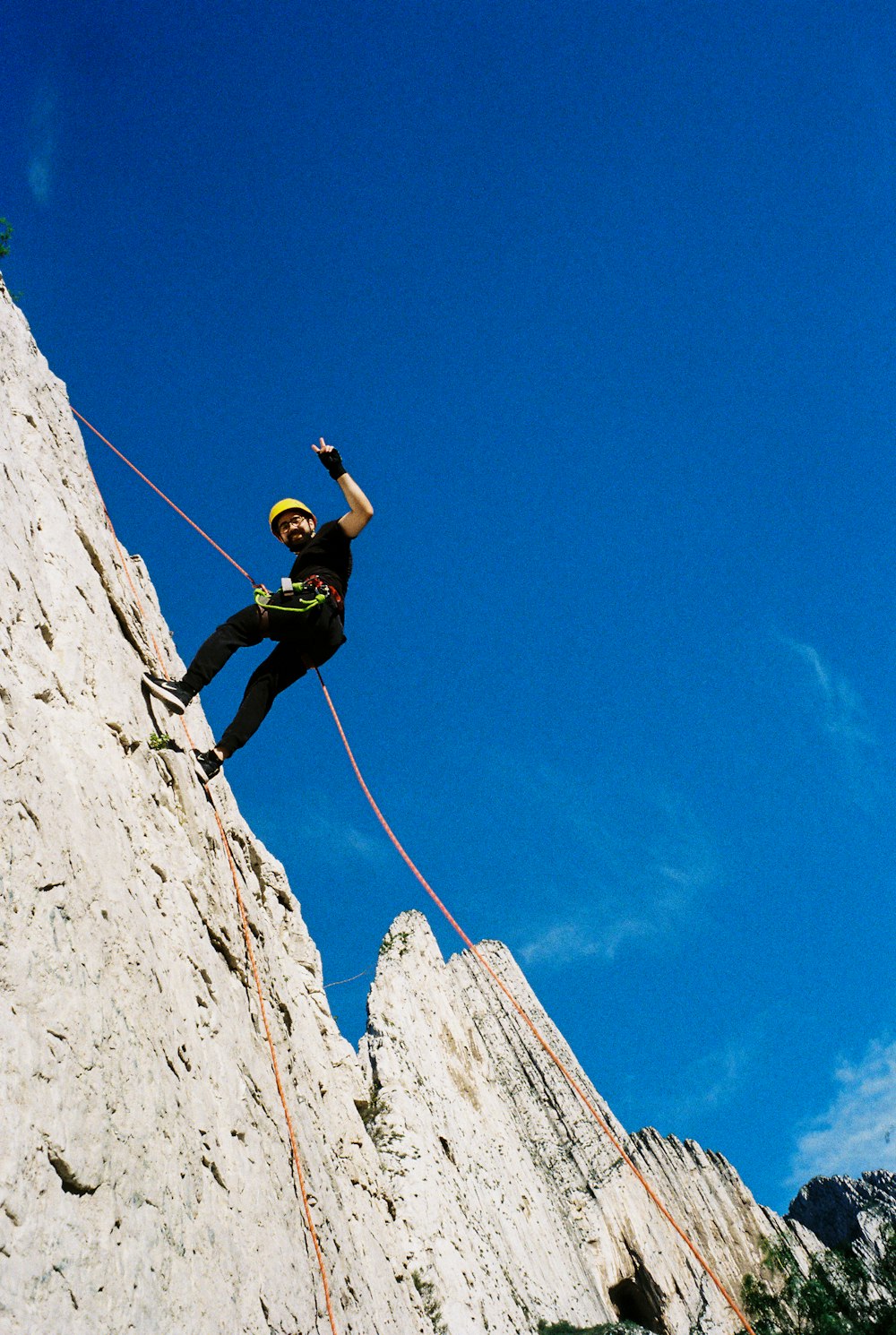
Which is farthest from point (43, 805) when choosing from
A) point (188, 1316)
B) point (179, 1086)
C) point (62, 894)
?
point (188, 1316)

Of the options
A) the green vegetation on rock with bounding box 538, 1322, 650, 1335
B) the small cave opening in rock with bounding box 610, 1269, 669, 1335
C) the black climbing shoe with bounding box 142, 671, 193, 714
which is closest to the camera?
the black climbing shoe with bounding box 142, 671, 193, 714

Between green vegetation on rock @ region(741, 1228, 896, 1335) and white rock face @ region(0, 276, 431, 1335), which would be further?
green vegetation on rock @ region(741, 1228, 896, 1335)

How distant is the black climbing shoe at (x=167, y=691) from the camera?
5988 mm

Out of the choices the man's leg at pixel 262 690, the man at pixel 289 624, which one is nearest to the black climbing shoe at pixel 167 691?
the man at pixel 289 624

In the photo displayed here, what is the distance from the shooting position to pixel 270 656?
710 centimetres

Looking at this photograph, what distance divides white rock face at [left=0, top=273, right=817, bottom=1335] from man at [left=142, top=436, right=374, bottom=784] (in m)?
0.39

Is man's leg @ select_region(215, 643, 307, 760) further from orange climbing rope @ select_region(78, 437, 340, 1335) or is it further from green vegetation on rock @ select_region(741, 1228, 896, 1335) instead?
green vegetation on rock @ select_region(741, 1228, 896, 1335)

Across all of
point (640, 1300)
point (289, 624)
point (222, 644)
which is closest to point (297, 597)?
point (289, 624)

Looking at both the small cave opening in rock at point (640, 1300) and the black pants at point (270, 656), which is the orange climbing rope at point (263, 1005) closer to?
the black pants at point (270, 656)

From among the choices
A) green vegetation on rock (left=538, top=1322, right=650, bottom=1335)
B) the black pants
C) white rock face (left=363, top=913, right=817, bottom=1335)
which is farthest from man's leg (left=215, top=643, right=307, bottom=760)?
green vegetation on rock (left=538, top=1322, right=650, bottom=1335)

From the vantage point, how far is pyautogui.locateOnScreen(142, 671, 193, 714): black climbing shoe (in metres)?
5.99

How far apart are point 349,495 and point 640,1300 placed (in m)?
27.5

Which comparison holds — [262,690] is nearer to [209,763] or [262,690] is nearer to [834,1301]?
[209,763]

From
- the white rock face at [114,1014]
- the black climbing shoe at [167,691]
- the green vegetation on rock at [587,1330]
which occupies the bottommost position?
the green vegetation on rock at [587,1330]
